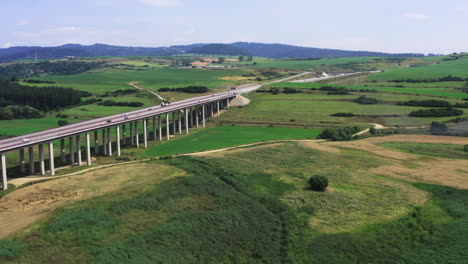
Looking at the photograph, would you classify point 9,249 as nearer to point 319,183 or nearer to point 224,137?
point 319,183

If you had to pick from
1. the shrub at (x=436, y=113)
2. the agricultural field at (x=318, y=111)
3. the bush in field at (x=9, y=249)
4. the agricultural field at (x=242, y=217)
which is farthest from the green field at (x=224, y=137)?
the bush in field at (x=9, y=249)

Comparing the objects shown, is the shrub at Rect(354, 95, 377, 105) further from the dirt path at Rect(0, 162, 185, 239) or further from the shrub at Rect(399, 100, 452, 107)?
the dirt path at Rect(0, 162, 185, 239)

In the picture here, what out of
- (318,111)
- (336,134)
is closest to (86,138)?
(336,134)

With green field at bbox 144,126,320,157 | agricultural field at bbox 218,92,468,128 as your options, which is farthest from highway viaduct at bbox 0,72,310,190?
agricultural field at bbox 218,92,468,128

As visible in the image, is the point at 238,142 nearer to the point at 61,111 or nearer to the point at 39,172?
the point at 39,172

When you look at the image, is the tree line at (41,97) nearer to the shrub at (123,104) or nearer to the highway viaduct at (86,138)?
the shrub at (123,104)

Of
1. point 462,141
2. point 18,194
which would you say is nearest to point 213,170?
point 18,194
